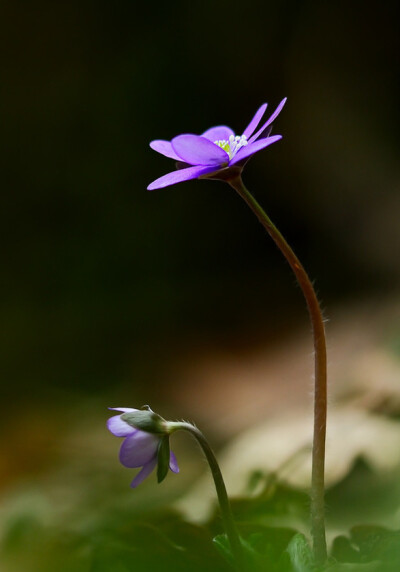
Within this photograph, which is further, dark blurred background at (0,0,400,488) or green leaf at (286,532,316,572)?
dark blurred background at (0,0,400,488)

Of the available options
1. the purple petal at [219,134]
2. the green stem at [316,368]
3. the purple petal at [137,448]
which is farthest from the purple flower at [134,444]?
the purple petal at [219,134]

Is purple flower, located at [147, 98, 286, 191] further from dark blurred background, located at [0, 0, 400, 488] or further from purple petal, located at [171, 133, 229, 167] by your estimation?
dark blurred background, located at [0, 0, 400, 488]

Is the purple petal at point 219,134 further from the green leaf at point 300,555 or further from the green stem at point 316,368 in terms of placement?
the green leaf at point 300,555

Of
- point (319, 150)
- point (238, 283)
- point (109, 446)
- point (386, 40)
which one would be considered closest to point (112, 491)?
point (109, 446)

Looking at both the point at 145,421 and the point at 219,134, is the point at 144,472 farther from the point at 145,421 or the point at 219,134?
the point at 219,134

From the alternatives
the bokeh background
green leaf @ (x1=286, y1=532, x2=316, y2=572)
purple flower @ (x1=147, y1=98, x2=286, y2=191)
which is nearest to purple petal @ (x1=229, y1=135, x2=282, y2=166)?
purple flower @ (x1=147, y1=98, x2=286, y2=191)

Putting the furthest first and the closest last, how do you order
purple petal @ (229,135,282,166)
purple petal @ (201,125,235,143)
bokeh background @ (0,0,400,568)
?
bokeh background @ (0,0,400,568) < purple petal @ (201,125,235,143) < purple petal @ (229,135,282,166)

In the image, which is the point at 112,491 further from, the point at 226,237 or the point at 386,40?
the point at 386,40
